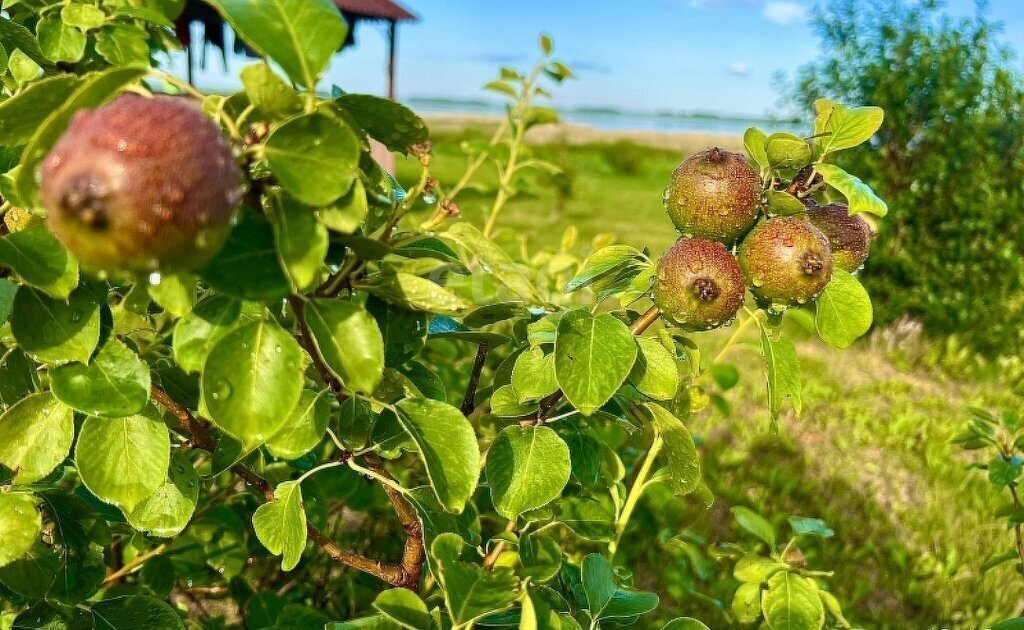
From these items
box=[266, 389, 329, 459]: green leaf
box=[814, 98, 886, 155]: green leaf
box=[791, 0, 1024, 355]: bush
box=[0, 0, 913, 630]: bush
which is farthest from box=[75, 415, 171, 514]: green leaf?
box=[791, 0, 1024, 355]: bush

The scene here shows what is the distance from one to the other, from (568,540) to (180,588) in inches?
44.0

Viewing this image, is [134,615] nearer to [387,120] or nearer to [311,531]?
[311,531]

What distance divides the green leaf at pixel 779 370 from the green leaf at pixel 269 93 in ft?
2.01

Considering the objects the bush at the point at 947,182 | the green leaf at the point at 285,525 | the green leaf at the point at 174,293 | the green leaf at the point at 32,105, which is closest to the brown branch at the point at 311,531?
the green leaf at the point at 285,525

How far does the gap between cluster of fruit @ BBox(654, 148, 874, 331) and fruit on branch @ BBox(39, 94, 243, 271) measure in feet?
1.73

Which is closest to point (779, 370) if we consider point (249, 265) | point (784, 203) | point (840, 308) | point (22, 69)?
point (840, 308)

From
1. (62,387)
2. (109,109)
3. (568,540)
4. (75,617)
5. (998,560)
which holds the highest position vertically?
(109,109)

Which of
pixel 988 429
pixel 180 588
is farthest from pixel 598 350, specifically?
pixel 180 588

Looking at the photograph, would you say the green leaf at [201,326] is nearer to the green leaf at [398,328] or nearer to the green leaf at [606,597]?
the green leaf at [398,328]

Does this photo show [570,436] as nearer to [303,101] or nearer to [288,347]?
[288,347]

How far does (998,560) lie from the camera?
1870 mm

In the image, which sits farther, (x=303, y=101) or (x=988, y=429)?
(x=988, y=429)

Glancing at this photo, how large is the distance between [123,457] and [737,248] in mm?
701

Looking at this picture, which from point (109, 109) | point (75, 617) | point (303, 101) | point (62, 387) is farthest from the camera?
point (75, 617)
